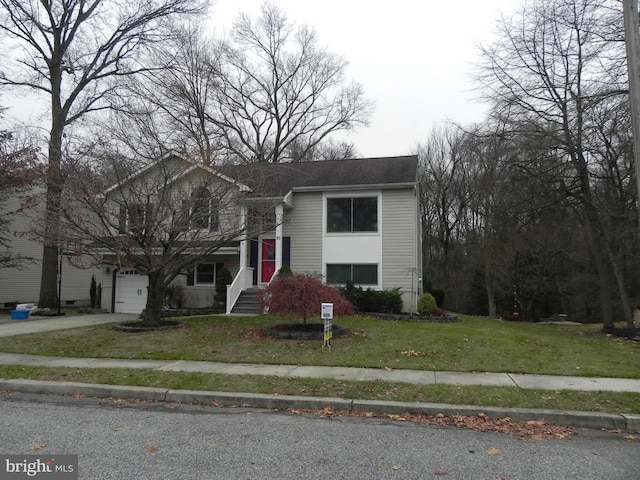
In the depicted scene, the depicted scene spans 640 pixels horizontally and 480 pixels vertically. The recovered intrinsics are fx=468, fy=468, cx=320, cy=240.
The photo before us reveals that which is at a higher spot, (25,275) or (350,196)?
(350,196)

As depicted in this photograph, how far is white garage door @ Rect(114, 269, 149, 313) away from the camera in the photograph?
21.3m

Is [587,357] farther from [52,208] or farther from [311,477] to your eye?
[52,208]

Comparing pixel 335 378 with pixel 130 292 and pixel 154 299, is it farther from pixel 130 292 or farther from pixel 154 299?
pixel 130 292

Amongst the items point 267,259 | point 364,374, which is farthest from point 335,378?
point 267,259

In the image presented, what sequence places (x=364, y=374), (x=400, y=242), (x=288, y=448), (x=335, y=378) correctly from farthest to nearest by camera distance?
(x=400, y=242) → (x=364, y=374) → (x=335, y=378) → (x=288, y=448)

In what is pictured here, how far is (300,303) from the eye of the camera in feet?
38.7

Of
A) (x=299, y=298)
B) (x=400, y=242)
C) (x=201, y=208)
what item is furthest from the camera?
(x=400, y=242)

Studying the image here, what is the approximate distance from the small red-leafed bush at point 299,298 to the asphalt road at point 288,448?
534cm

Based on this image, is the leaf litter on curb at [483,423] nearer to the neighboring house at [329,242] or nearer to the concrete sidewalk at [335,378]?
the concrete sidewalk at [335,378]

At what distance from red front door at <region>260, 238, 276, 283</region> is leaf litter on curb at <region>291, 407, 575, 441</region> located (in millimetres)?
14115

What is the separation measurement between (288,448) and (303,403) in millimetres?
1714

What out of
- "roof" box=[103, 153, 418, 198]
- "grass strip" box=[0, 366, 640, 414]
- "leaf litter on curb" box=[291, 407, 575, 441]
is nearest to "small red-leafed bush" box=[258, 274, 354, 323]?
"grass strip" box=[0, 366, 640, 414]

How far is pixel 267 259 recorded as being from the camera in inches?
814

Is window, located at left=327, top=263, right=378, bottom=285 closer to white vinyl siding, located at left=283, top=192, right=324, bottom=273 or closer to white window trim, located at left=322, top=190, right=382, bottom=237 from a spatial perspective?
white vinyl siding, located at left=283, top=192, right=324, bottom=273
